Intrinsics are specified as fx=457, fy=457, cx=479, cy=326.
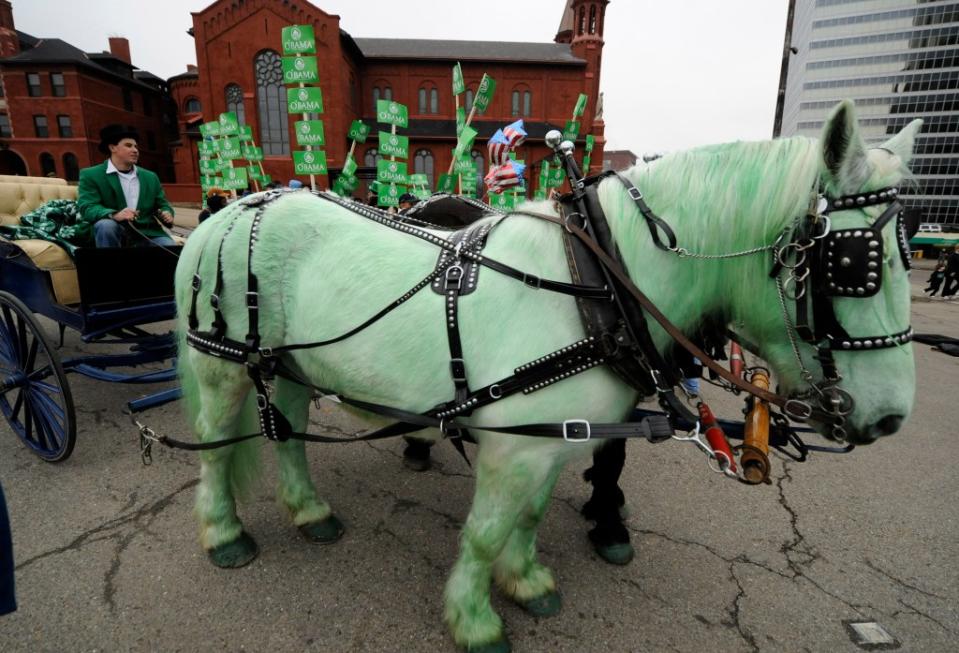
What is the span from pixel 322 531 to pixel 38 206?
491 centimetres

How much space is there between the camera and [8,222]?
4.41m

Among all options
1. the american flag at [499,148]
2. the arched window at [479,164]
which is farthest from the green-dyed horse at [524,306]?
the arched window at [479,164]

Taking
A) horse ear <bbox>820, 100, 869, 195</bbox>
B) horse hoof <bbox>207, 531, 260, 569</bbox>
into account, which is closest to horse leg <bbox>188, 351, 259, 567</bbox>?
horse hoof <bbox>207, 531, 260, 569</bbox>

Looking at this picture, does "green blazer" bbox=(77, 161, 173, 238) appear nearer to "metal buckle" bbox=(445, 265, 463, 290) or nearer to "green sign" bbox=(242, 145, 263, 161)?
"metal buckle" bbox=(445, 265, 463, 290)

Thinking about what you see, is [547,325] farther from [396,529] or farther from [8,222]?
[8,222]

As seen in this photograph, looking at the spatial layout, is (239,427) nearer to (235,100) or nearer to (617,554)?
(617,554)

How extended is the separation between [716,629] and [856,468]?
2.12 metres

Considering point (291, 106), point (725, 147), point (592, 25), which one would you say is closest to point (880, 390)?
point (725, 147)

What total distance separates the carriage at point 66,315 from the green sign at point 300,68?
3.96m

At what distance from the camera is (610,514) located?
7.61 feet

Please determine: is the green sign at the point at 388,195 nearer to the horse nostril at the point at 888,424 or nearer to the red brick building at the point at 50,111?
the horse nostril at the point at 888,424

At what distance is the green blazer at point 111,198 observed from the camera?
340cm

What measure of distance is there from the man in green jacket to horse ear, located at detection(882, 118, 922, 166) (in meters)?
4.15

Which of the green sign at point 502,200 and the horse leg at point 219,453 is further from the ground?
the green sign at point 502,200
